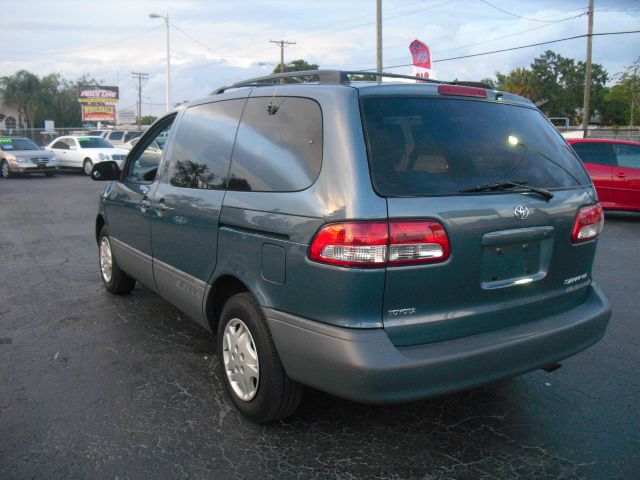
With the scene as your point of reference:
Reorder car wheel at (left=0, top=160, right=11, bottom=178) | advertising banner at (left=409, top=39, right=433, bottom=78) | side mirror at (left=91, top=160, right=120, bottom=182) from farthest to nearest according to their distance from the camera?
car wheel at (left=0, top=160, right=11, bottom=178), advertising banner at (left=409, top=39, right=433, bottom=78), side mirror at (left=91, top=160, right=120, bottom=182)

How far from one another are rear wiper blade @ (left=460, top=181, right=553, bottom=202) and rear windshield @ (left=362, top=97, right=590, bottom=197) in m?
0.03

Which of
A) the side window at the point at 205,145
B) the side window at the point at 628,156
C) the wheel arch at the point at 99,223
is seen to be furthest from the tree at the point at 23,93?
the side window at the point at 205,145

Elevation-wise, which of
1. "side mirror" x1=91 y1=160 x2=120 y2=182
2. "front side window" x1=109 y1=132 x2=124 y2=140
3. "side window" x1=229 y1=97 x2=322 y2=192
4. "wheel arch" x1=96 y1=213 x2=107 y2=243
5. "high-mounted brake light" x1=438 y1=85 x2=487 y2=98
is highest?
"front side window" x1=109 y1=132 x2=124 y2=140

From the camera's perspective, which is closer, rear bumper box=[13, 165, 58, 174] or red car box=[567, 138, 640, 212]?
red car box=[567, 138, 640, 212]

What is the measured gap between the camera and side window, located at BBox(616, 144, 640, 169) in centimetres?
1140

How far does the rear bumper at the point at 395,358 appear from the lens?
2688mm

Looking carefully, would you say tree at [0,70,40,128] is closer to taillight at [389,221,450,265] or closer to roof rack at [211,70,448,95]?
roof rack at [211,70,448,95]

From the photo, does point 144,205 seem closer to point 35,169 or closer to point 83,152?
point 35,169

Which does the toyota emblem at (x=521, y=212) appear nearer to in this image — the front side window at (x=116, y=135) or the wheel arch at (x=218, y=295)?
the wheel arch at (x=218, y=295)

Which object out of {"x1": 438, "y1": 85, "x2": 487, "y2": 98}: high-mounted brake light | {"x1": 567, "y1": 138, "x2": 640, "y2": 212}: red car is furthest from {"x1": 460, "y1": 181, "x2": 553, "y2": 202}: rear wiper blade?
{"x1": 567, "y1": 138, "x2": 640, "y2": 212}: red car

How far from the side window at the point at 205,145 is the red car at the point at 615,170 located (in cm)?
938

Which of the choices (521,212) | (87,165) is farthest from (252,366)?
(87,165)

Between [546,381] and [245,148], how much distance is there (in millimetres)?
2466

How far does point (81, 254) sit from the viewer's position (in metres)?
8.14
